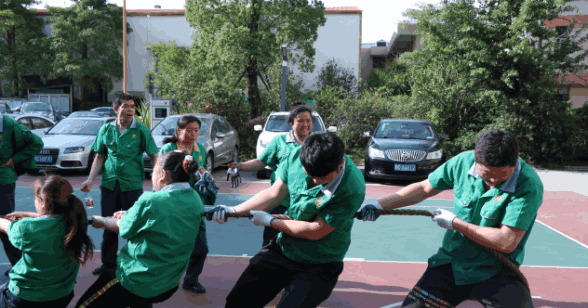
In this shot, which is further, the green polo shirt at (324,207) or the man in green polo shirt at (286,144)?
the man in green polo shirt at (286,144)

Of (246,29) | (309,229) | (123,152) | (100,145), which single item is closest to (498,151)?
(309,229)

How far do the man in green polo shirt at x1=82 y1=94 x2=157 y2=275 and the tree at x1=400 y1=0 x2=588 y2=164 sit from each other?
517 inches

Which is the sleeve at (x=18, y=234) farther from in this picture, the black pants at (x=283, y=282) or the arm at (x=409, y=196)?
the arm at (x=409, y=196)

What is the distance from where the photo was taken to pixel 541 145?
15125mm

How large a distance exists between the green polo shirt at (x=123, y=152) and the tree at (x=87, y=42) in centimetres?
3380

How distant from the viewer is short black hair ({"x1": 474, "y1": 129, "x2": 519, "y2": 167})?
2.41 meters

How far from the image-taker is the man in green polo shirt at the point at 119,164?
15.0ft

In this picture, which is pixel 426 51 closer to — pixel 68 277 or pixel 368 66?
pixel 68 277

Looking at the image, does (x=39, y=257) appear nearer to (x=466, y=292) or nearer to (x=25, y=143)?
(x=25, y=143)

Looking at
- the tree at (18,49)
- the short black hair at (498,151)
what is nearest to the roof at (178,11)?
the tree at (18,49)

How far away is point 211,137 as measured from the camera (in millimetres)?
11680

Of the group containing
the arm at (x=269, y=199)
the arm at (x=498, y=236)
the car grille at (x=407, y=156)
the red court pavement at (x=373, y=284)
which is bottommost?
the red court pavement at (x=373, y=284)

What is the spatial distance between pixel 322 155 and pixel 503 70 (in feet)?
49.3

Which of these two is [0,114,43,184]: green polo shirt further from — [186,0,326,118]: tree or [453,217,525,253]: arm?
[186,0,326,118]: tree
